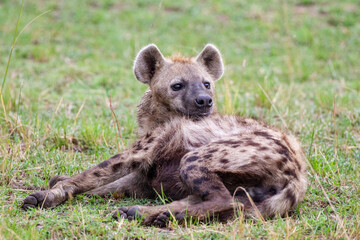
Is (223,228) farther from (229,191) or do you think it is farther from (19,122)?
(19,122)

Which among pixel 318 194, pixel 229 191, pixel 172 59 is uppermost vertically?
pixel 172 59

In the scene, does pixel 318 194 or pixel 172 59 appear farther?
pixel 172 59

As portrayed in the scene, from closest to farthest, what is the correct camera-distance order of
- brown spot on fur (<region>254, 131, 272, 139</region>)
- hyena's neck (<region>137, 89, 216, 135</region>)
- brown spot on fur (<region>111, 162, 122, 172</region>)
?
brown spot on fur (<region>254, 131, 272, 139</region>)
brown spot on fur (<region>111, 162, 122, 172</region>)
hyena's neck (<region>137, 89, 216, 135</region>)

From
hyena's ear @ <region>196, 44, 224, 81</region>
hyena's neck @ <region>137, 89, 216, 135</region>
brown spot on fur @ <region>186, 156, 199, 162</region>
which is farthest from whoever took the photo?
hyena's ear @ <region>196, 44, 224, 81</region>

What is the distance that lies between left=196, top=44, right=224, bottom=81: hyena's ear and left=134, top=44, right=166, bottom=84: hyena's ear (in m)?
0.38

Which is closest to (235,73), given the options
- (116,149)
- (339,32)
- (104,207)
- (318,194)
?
(339,32)

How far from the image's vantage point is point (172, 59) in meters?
4.67

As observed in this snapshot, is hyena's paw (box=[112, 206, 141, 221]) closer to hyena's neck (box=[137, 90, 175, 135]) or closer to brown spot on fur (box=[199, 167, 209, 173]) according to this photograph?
brown spot on fur (box=[199, 167, 209, 173])

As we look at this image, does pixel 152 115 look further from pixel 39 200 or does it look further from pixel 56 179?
pixel 39 200

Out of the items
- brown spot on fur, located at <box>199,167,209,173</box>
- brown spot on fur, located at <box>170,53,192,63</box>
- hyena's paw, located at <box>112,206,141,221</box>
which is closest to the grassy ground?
hyena's paw, located at <box>112,206,141,221</box>

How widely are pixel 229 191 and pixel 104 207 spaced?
32.1 inches

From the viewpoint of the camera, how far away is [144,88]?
6793 mm

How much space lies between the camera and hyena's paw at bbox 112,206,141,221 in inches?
123

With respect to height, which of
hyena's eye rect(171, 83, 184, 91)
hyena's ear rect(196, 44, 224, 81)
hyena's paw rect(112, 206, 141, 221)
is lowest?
hyena's paw rect(112, 206, 141, 221)
